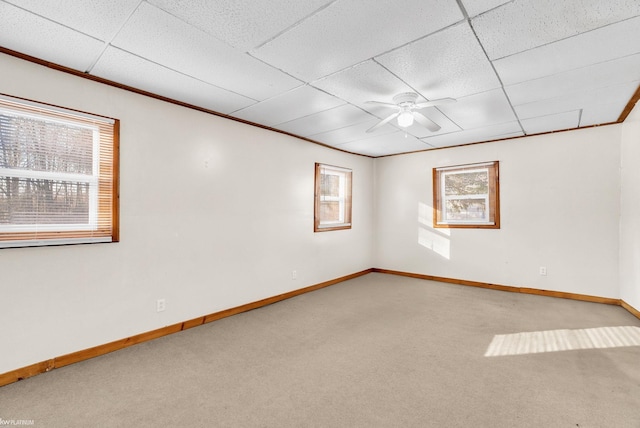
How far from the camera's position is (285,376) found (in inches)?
90.6

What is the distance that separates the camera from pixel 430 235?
555cm

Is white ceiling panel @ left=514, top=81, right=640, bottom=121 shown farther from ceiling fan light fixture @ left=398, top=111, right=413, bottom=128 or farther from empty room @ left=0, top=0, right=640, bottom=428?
ceiling fan light fixture @ left=398, top=111, right=413, bottom=128

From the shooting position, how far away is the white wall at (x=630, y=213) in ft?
11.3

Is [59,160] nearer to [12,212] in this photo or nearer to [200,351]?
[12,212]

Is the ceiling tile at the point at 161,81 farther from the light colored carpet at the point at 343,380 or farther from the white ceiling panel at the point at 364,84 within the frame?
the light colored carpet at the point at 343,380

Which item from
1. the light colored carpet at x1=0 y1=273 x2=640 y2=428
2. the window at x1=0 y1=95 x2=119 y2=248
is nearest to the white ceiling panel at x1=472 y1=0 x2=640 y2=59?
the light colored carpet at x1=0 y1=273 x2=640 y2=428


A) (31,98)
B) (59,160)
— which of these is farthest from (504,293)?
(31,98)

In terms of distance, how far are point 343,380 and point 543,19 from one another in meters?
2.77

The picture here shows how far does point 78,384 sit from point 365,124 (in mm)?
3854

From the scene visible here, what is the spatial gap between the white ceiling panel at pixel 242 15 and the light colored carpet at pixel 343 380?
246cm

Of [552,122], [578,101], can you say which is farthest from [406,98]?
[552,122]

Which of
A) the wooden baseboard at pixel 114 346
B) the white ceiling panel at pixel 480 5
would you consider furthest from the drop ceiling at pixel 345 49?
the wooden baseboard at pixel 114 346

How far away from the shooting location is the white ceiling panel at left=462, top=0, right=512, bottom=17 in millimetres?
1711

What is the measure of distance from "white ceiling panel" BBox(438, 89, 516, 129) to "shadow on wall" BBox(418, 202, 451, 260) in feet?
6.26
